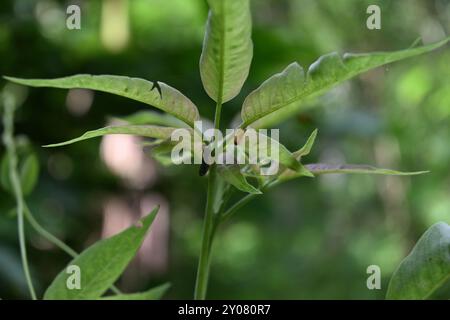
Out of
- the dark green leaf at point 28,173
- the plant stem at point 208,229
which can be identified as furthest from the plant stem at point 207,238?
the dark green leaf at point 28,173

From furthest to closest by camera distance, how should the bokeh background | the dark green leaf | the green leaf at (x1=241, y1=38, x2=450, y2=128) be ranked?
the bokeh background → the dark green leaf → the green leaf at (x1=241, y1=38, x2=450, y2=128)

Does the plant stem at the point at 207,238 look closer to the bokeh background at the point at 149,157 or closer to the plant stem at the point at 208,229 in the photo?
the plant stem at the point at 208,229

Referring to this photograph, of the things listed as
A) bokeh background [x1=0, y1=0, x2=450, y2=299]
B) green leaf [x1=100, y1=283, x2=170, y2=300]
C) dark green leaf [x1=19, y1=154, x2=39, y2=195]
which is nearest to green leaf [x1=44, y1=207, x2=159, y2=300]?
green leaf [x1=100, y1=283, x2=170, y2=300]

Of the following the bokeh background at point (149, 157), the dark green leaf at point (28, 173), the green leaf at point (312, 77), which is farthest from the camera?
the bokeh background at point (149, 157)

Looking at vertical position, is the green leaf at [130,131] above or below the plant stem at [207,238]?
above

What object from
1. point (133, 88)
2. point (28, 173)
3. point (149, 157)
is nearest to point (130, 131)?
point (133, 88)

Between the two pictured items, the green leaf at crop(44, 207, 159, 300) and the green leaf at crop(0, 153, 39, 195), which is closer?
the green leaf at crop(44, 207, 159, 300)

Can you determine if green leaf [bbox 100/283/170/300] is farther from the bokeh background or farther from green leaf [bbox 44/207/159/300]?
the bokeh background

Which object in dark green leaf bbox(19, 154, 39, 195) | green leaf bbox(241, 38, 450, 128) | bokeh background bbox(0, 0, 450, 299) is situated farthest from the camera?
bokeh background bbox(0, 0, 450, 299)
